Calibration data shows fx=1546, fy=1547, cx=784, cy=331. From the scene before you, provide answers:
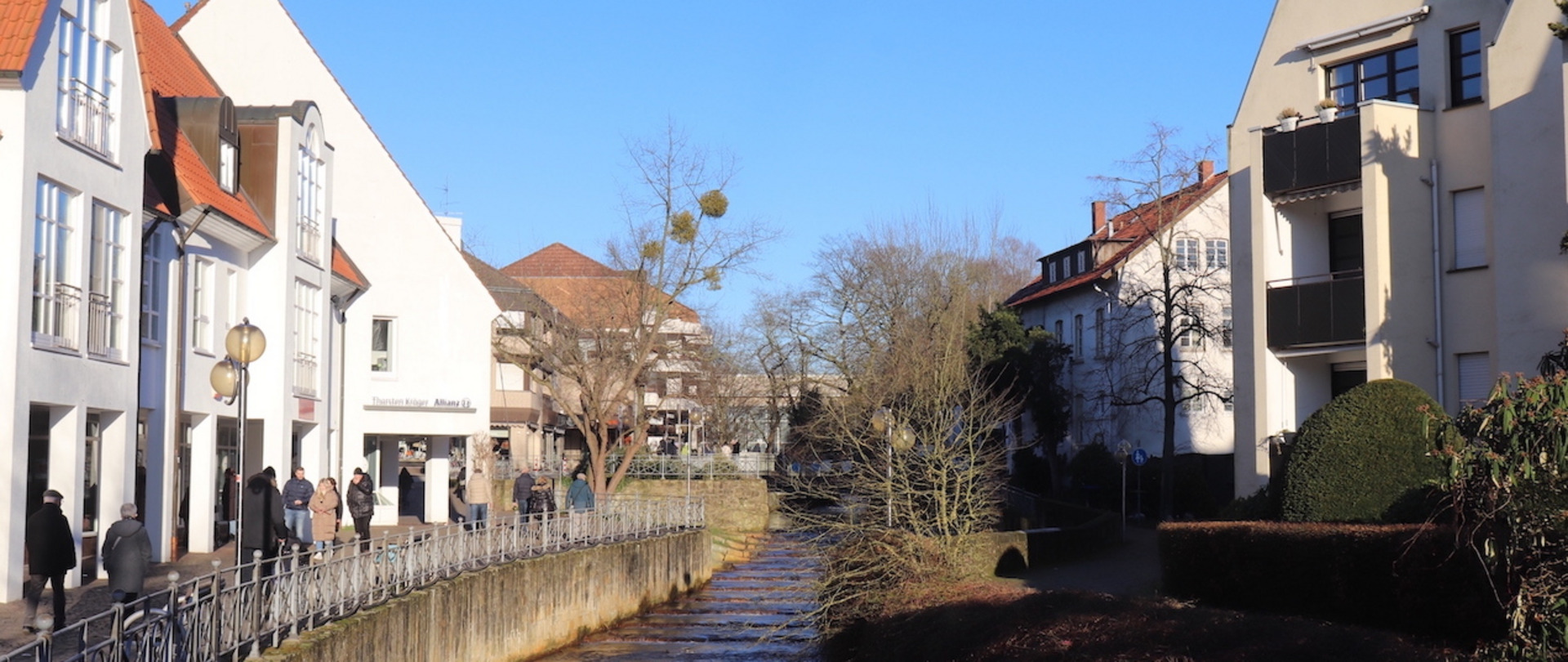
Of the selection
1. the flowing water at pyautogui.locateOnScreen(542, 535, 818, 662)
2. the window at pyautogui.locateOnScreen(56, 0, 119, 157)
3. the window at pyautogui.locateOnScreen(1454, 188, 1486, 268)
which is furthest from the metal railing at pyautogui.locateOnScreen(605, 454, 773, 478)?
the window at pyautogui.locateOnScreen(56, 0, 119, 157)

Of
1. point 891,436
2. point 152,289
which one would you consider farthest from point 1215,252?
point 152,289

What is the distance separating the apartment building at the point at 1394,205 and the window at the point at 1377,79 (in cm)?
3

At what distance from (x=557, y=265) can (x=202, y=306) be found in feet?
246

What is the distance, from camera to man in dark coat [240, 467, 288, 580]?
1986 cm

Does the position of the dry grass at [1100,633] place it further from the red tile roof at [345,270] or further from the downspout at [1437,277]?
the red tile roof at [345,270]

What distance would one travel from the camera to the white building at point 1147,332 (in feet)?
165

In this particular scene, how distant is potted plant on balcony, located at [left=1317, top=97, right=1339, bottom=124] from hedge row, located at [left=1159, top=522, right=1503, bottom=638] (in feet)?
28.6

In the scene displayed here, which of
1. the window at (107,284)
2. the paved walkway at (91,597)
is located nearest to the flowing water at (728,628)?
the paved walkway at (91,597)

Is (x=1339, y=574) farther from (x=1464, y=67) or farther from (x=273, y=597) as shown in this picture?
(x=1464, y=67)

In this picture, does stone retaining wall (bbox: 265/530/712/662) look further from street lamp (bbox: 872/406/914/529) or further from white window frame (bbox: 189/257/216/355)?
white window frame (bbox: 189/257/216/355)

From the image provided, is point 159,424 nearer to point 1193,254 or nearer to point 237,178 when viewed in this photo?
point 237,178

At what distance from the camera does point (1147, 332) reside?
180 ft

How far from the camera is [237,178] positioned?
29.7 meters

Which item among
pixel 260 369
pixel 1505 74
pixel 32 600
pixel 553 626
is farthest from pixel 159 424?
pixel 1505 74
